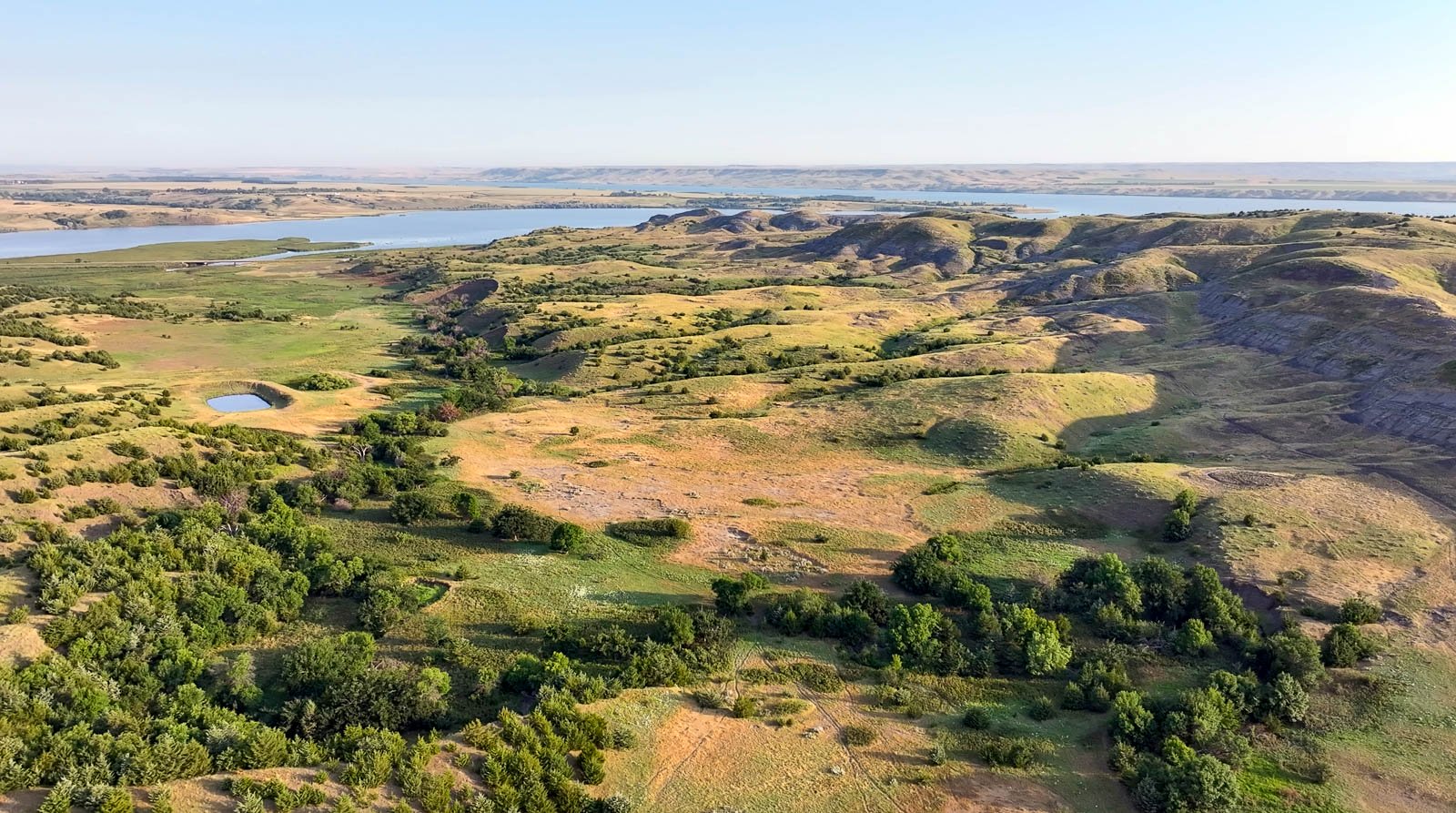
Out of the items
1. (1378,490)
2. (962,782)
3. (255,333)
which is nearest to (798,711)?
(962,782)

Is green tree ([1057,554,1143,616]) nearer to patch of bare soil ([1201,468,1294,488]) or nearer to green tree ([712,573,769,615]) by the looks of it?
green tree ([712,573,769,615])

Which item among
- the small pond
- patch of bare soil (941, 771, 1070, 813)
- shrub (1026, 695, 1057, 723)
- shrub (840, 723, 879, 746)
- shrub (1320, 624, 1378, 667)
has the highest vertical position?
the small pond

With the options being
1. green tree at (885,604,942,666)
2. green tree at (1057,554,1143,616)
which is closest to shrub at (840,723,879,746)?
green tree at (885,604,942,666)

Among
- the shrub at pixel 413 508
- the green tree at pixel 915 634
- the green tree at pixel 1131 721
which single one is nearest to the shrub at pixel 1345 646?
the green tree at pixel 1131 721

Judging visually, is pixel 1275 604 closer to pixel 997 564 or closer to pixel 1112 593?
pixel 1112 593

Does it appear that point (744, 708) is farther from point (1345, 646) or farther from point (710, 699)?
point (1345, 646)

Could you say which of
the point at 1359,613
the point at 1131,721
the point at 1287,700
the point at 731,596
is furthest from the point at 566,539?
the point at 1359,613
